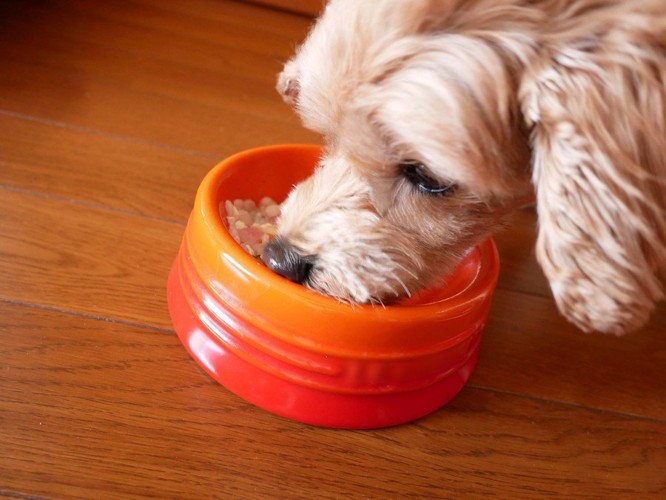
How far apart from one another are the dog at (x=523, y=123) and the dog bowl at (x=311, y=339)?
7 cm

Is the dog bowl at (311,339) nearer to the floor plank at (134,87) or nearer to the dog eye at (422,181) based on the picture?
the dog eye at (422,181)

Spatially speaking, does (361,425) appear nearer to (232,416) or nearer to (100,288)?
(232,416)

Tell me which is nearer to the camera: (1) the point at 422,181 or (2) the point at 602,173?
(2) the point at 602,173

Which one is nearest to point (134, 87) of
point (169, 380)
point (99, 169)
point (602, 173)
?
point (99, 169)

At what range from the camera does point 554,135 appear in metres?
0.89

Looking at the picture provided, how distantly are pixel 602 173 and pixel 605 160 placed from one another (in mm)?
16

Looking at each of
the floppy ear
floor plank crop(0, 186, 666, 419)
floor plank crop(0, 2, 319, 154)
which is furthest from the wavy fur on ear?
floor plank crop(0, 2, 319, 154)

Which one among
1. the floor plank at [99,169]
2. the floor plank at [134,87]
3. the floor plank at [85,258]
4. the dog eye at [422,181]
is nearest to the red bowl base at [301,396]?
the floor plank at [85,258]

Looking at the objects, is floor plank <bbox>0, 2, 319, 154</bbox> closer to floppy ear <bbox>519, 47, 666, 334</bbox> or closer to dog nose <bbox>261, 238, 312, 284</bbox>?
dog nose <bbox>261, 238, 312, 284</bbox>

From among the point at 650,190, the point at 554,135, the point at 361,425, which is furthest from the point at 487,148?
the point at 361,425

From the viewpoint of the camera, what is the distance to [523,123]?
963 millimetres

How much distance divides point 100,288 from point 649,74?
0.98 meters

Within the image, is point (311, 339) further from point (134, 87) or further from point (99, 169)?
point (134, 87)

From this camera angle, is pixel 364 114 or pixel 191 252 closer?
pixel 364 114
